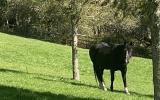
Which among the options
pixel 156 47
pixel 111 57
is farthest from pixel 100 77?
pixel 156 47

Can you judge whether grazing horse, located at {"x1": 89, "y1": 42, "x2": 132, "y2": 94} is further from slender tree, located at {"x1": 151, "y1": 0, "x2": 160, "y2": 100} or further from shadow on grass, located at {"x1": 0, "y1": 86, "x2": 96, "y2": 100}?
slender tree, located at {"x1": 151, "y1": 0, "x2": 160, "y2": 100}

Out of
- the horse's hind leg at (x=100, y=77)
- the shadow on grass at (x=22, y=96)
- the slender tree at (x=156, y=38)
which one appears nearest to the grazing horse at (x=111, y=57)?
the horse's hind leg at (x=100, y=77)

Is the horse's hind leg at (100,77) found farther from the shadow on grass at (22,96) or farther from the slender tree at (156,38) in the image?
the slender tree at (156,38)

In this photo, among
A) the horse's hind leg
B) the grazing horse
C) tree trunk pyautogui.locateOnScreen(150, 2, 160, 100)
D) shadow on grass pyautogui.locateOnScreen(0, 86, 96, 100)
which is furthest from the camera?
the horse's hind leg

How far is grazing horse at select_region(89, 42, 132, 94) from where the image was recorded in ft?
72.2

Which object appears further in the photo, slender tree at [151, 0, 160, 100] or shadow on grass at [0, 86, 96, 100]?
shadow on grass at [0, 86, 96, 100]

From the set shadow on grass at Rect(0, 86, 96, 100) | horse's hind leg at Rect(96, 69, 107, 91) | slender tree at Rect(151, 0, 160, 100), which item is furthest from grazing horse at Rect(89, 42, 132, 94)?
slender tree at Rect(151, 0, 160, 100)

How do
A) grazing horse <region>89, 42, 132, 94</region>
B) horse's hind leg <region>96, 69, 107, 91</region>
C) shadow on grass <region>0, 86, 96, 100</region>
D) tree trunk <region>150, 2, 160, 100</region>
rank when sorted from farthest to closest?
horse's hind leg <region>96, 69, 107, 91</region>
grazing horse <region>89, 42, 132, 94</region>
shadow on grass <region>0, 86, 96, 100</region>
tree trunk <region>150, 2, 160, 100</region>

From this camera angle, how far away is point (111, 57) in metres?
22.8

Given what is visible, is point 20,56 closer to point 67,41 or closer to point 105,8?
point 105,8

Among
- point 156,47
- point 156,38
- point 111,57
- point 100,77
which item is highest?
point 156,38

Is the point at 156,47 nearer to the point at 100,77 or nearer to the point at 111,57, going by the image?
the point at 111,57

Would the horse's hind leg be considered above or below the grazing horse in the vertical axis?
below

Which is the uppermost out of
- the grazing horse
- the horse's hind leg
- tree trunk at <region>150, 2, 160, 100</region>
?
tree trunk at <region>150, 2, 160, 100</region>
